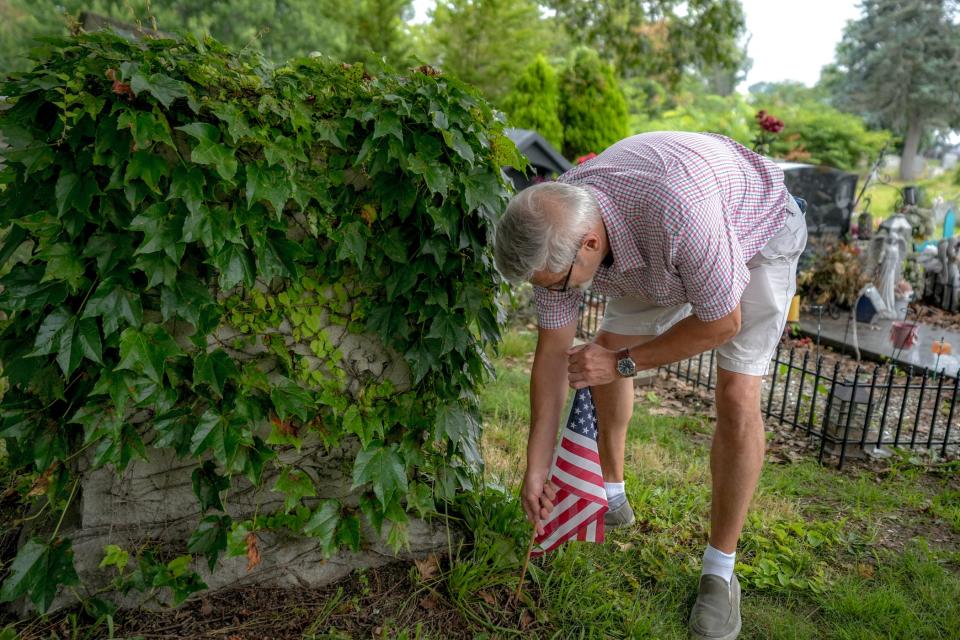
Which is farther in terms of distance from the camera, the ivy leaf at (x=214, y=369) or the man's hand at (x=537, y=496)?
the man's hand at (x=537, y=496)

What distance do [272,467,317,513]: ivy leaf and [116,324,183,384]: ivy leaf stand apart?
19.3 inches

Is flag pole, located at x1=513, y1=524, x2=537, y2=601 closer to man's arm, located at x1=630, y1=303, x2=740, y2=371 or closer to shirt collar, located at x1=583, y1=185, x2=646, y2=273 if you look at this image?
man's arm, located at x1=630, y1=303, x2=740, y2=371

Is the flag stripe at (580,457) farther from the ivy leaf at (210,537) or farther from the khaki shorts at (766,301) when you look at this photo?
the ivy leaf at (210,537)

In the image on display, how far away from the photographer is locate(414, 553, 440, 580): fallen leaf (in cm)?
Result: 227

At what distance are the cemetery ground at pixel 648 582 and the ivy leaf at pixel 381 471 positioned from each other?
0.36 meters

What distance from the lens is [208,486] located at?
2031mm

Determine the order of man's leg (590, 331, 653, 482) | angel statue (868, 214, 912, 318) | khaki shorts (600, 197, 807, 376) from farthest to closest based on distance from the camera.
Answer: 1. angel statue (868, 214, 912, 318)
2. man's leg (590, 331, 653, 482)
3. khaki shorts (600, 197, 807, 376)

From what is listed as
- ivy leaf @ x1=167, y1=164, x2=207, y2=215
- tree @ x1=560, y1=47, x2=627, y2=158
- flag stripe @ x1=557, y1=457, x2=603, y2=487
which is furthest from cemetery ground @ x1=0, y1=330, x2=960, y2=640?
tree @ x1=560, y1=47, x2=627, y2=158

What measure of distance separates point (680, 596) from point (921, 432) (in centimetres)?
275

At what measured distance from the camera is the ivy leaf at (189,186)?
1.75 m

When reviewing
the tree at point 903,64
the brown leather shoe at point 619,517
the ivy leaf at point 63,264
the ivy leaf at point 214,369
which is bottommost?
the brown leather shoe at point 619,517

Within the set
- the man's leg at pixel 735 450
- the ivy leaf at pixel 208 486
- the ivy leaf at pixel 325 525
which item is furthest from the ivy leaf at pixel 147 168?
the man's leg at pixel 735 450

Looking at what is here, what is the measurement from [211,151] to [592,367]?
1278 mm

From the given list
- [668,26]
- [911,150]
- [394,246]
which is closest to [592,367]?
[394,246]
